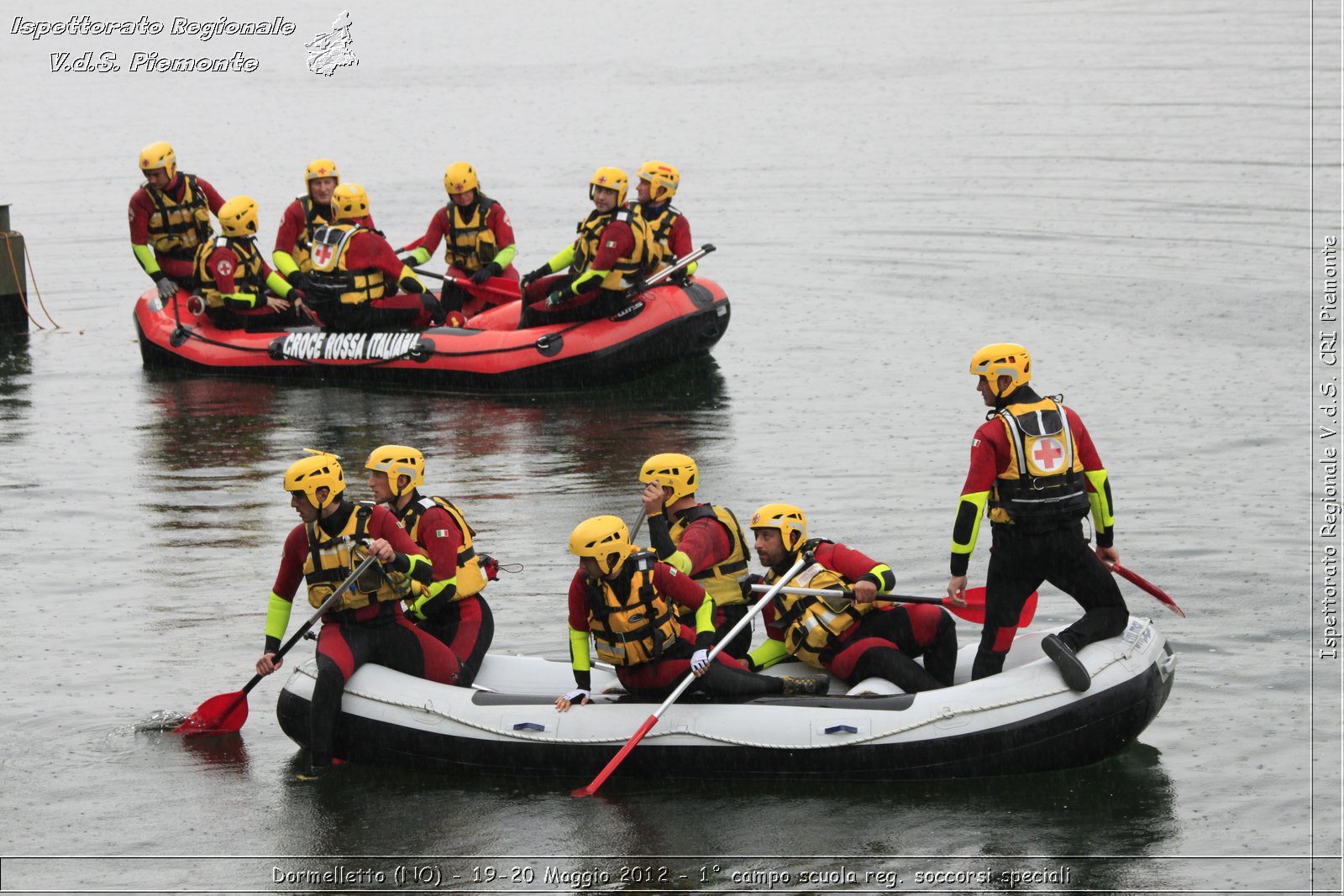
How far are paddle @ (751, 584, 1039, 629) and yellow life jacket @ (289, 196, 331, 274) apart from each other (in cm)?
882

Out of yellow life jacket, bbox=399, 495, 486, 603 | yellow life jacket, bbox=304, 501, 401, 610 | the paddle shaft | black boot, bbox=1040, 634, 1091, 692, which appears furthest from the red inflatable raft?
black boot, bbox=1040, 634, 1091, 692

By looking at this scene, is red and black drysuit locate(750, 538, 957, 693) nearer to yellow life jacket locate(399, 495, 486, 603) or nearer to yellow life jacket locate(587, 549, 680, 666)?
yellow life jacket locate(587, 549, 680, 666)

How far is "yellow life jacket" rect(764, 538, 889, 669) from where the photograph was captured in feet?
32.9

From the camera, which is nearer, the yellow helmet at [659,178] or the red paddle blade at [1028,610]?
the red paddle blade at [1028,610]

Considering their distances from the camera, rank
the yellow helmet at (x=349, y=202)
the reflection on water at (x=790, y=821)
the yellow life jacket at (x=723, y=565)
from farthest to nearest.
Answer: the yellow helmet at (x=349, y=202), the yellow life jacket at (x=723, y=565), the reflection on water at (x=790, y=821)

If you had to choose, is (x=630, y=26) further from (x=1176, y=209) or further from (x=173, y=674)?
(x=173, y=674)

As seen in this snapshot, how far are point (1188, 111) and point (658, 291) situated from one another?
53.6 ft

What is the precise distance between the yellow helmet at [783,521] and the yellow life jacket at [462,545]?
159 cm

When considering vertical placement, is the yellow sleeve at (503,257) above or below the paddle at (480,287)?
above

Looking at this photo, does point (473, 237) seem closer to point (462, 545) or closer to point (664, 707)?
point (462, 545)

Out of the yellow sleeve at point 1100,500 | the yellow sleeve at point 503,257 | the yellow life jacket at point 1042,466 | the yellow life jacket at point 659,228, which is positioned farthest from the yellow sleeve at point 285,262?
the yellow sleeve at point 1100,500

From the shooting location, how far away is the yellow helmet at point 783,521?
1005cm

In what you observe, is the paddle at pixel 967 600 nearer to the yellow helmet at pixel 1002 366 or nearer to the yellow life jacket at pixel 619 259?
the yellow helmet at pixel 1002 366

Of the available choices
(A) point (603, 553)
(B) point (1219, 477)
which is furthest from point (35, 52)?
(A) point (603, 553)
